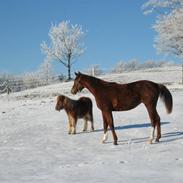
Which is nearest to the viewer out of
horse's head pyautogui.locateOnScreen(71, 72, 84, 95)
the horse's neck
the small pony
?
the horse's neck

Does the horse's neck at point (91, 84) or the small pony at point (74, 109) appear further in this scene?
the small pony at point (74, 109)

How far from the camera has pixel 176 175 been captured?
22.5 ft

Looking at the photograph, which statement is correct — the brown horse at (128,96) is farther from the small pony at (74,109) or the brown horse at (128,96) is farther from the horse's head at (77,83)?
the small pony at (74,109)

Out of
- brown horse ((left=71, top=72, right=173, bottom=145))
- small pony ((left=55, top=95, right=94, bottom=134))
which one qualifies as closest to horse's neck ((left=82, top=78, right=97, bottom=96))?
brown horse ((left=71, top=72, right=173, bottom=145))

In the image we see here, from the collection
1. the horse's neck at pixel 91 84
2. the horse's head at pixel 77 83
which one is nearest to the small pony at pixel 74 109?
the horse's head at pixel 77 83

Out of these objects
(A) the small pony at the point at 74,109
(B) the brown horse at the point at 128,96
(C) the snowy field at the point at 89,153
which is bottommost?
(C) the snowy field at the point at 89,153

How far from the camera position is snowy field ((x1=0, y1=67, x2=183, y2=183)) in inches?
280

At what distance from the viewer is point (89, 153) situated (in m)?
9.80

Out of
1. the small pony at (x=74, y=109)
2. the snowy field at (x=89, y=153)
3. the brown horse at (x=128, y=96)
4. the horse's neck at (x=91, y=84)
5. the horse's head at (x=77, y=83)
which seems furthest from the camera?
the small pony at (x=74, y=109)

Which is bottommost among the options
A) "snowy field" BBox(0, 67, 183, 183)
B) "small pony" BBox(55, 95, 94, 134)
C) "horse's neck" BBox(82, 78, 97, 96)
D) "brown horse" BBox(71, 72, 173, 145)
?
"snowy field" BBox(0, 67, 183, 183)

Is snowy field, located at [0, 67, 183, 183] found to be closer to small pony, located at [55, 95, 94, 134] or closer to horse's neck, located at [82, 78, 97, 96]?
small pony, located at [55, 95, 94, 134]

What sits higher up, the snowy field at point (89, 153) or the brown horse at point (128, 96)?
the brown horse at point (128, 96)

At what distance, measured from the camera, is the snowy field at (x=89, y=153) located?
23.4 ft

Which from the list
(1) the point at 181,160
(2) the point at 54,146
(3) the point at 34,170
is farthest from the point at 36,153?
(1) the point at 181,160
